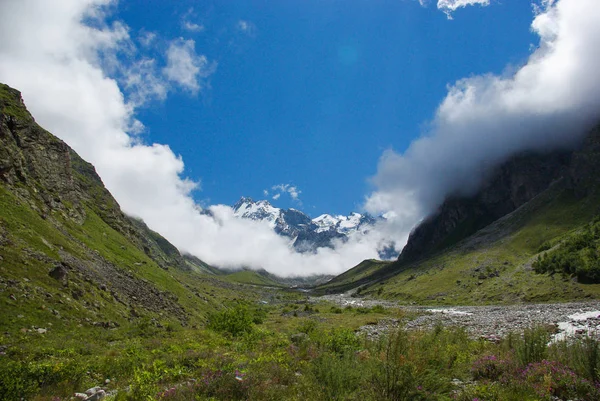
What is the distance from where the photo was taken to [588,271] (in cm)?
7388

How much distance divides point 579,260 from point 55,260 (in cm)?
10253

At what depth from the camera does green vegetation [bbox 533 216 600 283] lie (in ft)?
Answer: 243

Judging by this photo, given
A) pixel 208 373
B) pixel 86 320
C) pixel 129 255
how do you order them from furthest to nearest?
1. pixel 129 255
2. pixel 86 320
3. pixel 208 373

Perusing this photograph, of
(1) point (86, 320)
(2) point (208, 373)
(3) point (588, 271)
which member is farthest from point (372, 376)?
(3) point (588, 271)

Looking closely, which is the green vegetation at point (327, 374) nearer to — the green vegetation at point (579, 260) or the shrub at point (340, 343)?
the shrub at point (340, 343)

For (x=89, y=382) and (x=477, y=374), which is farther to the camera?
(x=477, y=374)

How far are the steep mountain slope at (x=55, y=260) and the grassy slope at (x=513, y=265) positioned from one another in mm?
76945

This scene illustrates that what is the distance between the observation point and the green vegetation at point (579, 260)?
73938mm

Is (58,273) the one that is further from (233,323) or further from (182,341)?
(233,323)

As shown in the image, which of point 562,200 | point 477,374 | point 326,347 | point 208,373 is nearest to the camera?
point 208,373

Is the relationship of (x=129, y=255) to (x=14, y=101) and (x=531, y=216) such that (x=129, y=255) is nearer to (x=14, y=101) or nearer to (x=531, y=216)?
(x=14, y=101)

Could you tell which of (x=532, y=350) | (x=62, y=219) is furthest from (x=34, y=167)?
(x=532, y=350)

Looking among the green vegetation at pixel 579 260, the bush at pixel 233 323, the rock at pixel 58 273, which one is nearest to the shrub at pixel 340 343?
the bush at pixel 233 323

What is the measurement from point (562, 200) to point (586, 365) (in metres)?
195
